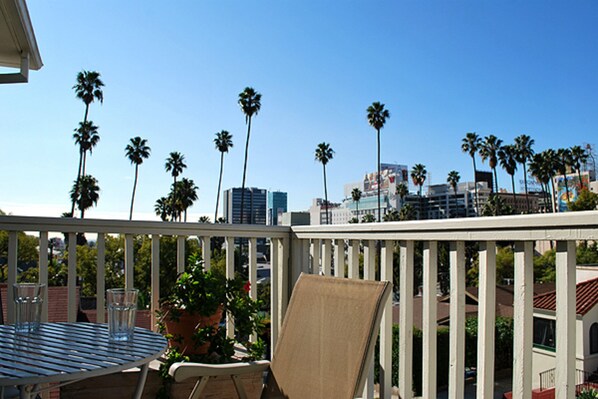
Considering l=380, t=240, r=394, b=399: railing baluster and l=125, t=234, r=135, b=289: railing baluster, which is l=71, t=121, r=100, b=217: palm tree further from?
l=380, t=240, r=394, b=399: railing baluster

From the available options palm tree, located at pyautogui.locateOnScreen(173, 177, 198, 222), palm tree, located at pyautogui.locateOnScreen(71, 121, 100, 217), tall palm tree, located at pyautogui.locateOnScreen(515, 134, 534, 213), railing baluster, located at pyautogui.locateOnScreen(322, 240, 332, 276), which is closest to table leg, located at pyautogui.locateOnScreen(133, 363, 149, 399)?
railing baluster, located at pyautogui.locateOnScreen(322, 240, 332, 276)

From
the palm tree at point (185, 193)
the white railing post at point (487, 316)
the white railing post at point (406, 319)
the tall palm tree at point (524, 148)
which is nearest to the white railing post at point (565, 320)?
the white railing post at point (487, 316)

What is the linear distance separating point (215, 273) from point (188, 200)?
121 feet

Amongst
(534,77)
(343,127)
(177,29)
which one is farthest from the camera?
(534,77)

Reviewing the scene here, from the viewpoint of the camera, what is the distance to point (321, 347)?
1933mm

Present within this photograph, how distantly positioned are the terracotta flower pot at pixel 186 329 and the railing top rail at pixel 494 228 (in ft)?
3.20

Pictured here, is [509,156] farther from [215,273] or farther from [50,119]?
[215,273]

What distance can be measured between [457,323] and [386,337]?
55 cm

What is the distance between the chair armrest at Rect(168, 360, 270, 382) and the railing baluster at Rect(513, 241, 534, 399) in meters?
0.94

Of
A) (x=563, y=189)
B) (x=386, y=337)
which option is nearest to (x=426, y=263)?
(x=386, y=337)

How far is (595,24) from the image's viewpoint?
211 ft

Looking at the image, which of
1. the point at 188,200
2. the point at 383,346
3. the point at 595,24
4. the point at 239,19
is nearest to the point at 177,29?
the point at 239,19

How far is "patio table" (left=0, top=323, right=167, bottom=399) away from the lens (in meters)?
1.27

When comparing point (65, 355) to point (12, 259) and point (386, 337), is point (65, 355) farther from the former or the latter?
point (12, 259)
